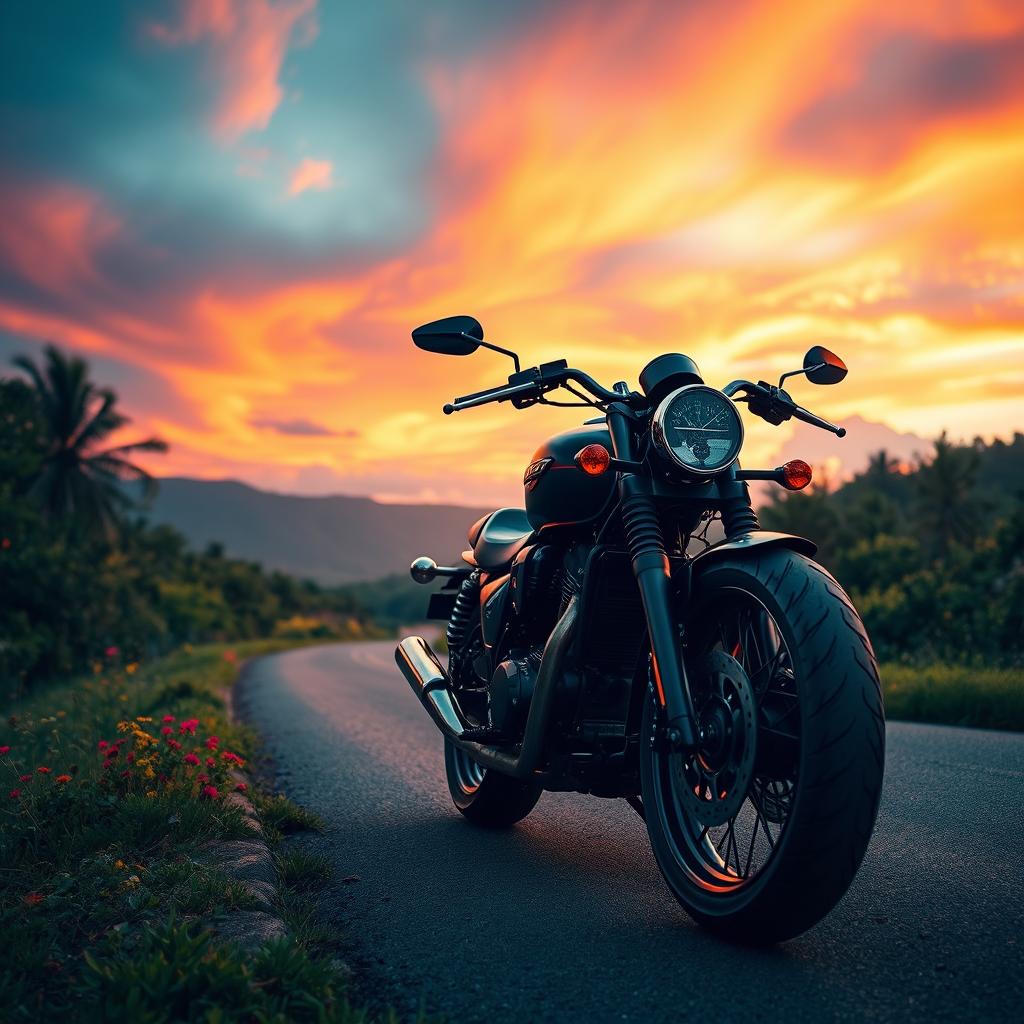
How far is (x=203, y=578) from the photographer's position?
56.2 m

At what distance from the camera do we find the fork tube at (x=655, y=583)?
9.39 feet

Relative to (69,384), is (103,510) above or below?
below

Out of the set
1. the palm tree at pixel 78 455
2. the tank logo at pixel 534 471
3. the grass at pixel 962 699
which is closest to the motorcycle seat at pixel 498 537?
the tank logo at pixel 534 471

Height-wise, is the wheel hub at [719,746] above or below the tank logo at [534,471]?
below

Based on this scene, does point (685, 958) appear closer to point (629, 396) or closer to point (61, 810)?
point (629, 396)

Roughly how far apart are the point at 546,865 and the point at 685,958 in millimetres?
1191

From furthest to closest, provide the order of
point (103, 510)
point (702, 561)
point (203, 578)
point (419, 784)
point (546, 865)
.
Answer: point (203, 578)
point (103, 510)
point (419, 784)
point (546, 865)
point (702, 561)

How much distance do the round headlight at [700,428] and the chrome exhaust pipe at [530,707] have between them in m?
0.69

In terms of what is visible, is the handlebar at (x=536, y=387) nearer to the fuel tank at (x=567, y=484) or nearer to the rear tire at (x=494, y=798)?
the fuel tank at (x=567, y=484)

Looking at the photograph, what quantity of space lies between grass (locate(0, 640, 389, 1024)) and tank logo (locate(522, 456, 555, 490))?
1.72 meters

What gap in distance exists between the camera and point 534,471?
3787mm

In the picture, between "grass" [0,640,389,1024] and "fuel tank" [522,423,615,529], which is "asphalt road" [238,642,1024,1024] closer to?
"grass" [0,640,389,1024]

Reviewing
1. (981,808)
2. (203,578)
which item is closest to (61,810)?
(981,808)

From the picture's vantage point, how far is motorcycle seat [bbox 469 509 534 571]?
14.7 ft
